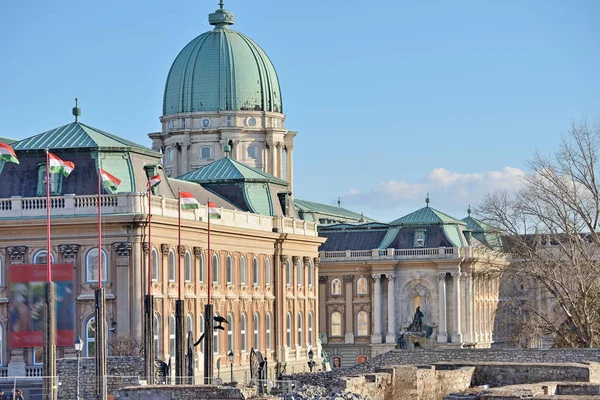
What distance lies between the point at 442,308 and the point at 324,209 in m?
17.4

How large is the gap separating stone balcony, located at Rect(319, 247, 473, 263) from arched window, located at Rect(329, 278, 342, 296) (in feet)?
6.88

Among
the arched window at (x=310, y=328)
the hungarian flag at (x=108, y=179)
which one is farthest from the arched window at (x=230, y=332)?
the hungarian flag at (x=108, y=179)

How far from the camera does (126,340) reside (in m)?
98.9

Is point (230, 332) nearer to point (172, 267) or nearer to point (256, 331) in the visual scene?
point (256, 331)

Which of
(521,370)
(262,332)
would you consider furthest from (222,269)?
(521,370)

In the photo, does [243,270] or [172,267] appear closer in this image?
[172,267]

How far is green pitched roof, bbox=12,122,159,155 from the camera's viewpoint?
10206 centimetres

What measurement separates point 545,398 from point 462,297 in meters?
103

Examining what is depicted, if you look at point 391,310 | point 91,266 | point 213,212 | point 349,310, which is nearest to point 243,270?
point 213,212

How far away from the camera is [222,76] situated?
523 ft

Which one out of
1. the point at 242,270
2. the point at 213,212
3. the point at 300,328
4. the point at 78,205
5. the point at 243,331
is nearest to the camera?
the point at 78,205

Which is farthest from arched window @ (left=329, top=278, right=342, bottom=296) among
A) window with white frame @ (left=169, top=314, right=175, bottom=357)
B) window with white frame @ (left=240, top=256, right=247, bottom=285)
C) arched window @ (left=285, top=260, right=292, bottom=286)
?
window with white frame @ (left=169, top=314, right=175, bottom=357)

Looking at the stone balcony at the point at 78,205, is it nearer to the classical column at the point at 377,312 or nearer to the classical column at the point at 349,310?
the classical column at the point at 377,312

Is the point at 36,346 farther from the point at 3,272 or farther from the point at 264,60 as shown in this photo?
the point at 264,60
